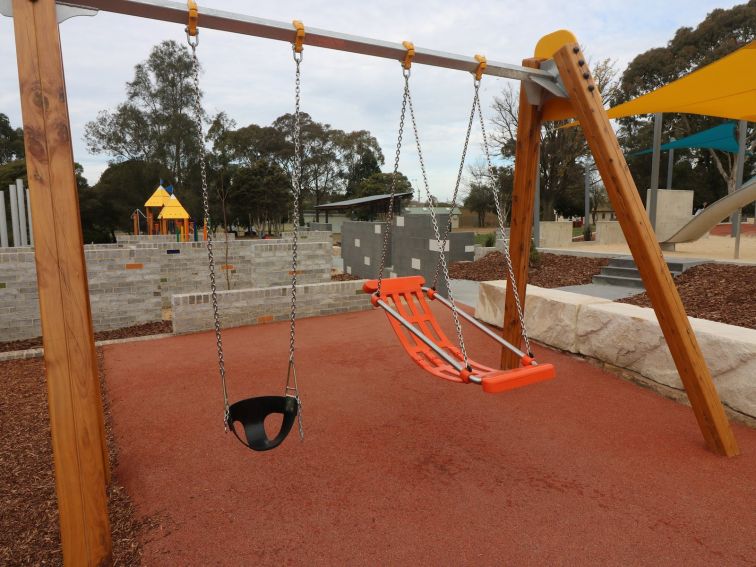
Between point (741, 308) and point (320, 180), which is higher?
point (320, 180)

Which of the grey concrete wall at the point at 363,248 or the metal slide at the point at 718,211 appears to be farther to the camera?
the grey concrete wall at the point at 363,248

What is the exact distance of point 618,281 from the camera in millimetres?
7758

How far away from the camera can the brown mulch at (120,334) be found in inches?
204

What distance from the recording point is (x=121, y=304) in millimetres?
5848

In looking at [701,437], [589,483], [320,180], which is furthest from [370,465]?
[320,180]

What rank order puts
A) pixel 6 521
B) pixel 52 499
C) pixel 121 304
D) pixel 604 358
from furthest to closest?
pixel 121 304 → pixel 604 358 → pixel 52 499 → pixel 6 521

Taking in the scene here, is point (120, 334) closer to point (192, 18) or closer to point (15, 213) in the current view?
point (192, 18)

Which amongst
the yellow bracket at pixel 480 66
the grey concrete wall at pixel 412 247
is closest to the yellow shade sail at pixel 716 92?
the yellow bracket at pixel 480 66

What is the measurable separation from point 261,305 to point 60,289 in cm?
415

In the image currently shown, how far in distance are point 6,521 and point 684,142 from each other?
13.3 metres

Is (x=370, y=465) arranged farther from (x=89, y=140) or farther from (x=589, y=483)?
(x=89, y=140)

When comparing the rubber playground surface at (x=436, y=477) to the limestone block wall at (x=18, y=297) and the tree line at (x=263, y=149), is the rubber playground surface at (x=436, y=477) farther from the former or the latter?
the tree line at (x=263, y=149)

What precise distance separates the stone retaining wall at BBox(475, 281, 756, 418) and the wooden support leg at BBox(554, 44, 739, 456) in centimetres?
46

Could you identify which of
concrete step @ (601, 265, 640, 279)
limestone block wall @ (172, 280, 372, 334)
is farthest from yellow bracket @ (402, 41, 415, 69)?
concrete step @ (601, 265, 640, 279)
